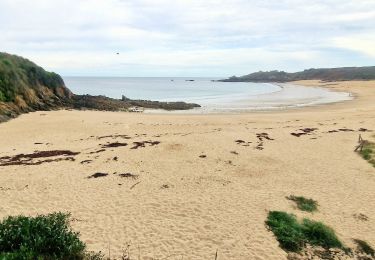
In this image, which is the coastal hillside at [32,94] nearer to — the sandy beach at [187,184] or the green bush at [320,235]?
the sandy beach at [187,184]

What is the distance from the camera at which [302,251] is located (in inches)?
508

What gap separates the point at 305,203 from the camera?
1645 cm

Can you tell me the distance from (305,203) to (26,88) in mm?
37038

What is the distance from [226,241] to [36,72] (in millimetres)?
42036

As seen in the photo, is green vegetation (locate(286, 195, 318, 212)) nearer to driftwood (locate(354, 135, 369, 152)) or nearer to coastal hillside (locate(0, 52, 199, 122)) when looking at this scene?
driftwood (locate(354, 135, 369, 152))

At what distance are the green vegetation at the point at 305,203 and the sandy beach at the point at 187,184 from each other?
1.06ft

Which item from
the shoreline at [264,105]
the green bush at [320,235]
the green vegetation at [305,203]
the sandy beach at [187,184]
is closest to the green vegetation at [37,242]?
the sandy beach at [187,184]

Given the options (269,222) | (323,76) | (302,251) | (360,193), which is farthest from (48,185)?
(323,76)

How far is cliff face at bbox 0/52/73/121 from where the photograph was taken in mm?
39188

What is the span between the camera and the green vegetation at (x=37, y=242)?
32.1ft

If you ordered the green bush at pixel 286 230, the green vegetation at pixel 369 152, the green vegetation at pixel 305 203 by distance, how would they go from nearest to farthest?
the green bush at pixel 286 230
the green vegetation at pixel 305 203
the green vegetation at pixel 369 152

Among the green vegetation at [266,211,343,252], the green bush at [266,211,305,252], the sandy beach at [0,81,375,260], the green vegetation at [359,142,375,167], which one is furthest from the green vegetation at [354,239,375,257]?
the green vegetation at [359,142,375,167]

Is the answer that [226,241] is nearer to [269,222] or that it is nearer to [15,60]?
[269,222]

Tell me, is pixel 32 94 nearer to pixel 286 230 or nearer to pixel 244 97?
pixel 286 230
